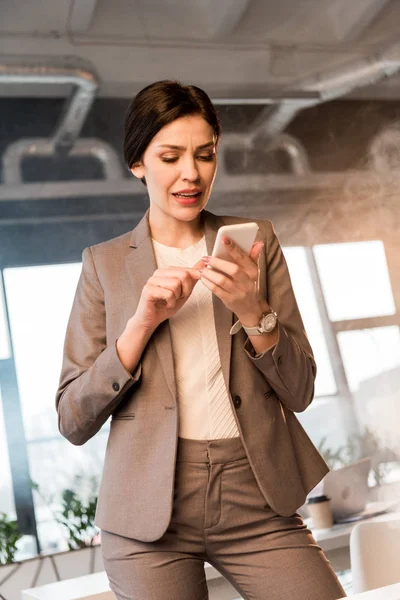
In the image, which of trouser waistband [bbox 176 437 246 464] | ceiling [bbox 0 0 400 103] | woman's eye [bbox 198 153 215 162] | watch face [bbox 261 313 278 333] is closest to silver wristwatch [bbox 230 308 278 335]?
watch face [bbox 261 313 278 333]

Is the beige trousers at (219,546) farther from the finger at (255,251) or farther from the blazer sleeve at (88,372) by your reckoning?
the finger at (255,251)

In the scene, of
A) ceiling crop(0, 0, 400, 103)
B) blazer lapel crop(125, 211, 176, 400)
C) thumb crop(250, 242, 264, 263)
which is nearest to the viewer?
thumb crop(250, 242, 264, 263)

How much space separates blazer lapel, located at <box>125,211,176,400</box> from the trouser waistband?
0.32 ft

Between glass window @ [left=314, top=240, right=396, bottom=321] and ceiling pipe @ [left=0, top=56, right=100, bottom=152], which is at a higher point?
ceiling pipe @ [left=0, top=56, right=100, bottom=152]

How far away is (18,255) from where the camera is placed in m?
4.45

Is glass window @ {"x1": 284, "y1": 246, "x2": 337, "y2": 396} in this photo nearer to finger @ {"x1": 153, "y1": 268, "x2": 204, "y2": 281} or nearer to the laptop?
the laptop

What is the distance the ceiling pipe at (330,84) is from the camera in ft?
16.1

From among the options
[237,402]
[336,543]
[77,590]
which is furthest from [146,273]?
[336,543]

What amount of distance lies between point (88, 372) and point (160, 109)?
0.54 m

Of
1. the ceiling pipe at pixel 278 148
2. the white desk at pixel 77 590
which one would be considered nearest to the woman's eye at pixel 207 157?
the white desk at pixel 77 590

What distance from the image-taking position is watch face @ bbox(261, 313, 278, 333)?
1521mm

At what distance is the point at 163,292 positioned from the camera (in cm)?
149

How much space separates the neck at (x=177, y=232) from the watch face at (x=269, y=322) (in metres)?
0.30

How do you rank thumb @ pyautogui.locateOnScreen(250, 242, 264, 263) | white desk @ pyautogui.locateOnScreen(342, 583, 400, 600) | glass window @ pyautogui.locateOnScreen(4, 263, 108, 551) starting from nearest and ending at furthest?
white desk @ pyautogui.locateOnScreen(342, 583, 400, 600)
thumb @ pyautogui.locateOnScreen(250, 242, 264, 263)
glass window @ pyautogui.locateOnScreen(4, 263, 108, 551)
